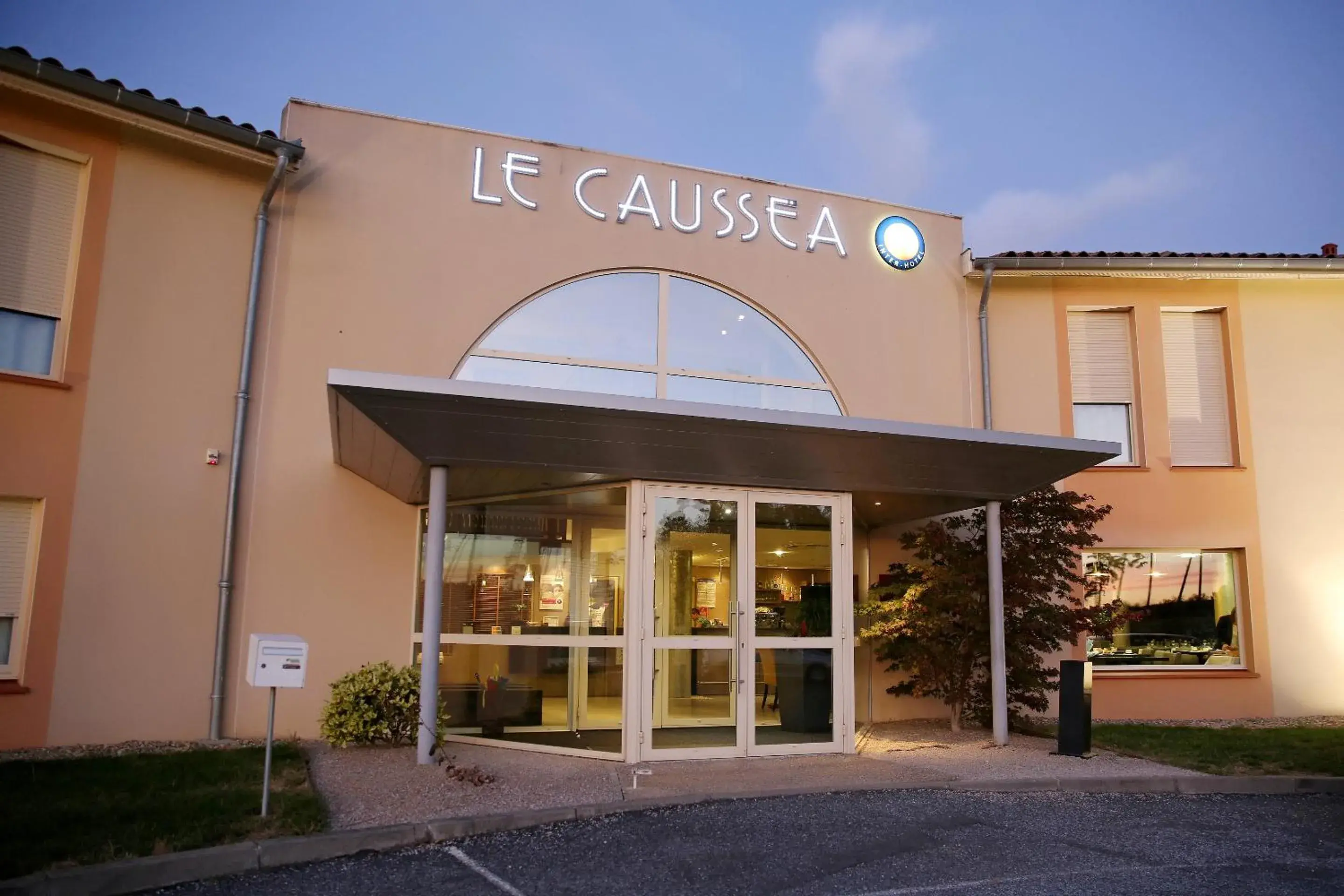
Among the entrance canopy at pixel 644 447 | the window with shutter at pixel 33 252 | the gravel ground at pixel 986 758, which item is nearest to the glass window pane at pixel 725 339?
the entrance canopy at pixel 644 447

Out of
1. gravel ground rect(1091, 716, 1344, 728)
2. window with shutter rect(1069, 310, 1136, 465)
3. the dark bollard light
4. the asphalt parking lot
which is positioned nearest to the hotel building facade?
gravel ground rect(1091, 716, 1344, 728)

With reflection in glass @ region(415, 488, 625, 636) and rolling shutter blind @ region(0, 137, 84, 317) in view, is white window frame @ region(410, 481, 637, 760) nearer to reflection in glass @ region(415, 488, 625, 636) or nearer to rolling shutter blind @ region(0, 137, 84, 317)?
reflection in glass @ region(415, 488, 625, 636)

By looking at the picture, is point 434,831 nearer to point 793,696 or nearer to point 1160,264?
point 793,696

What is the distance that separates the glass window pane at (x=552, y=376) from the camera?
421 inches

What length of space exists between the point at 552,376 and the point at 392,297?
1.84m

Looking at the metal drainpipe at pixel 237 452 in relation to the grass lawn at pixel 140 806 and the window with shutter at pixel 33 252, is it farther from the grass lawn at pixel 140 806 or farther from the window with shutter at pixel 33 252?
the window with shutter at pixel 33 252

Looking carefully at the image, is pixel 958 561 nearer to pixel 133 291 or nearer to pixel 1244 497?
pixel 1244 497

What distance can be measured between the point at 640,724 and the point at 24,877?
4755 millimetres

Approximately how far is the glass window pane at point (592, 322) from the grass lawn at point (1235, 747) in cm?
630

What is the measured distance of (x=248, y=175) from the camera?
10.2 meters

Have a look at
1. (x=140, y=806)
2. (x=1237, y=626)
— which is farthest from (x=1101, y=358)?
(x=140, y=806)

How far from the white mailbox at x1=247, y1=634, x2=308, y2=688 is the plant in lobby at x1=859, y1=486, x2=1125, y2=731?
6.39 m

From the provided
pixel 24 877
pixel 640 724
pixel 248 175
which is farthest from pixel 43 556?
pixel 640 724

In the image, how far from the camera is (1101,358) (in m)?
13.2
